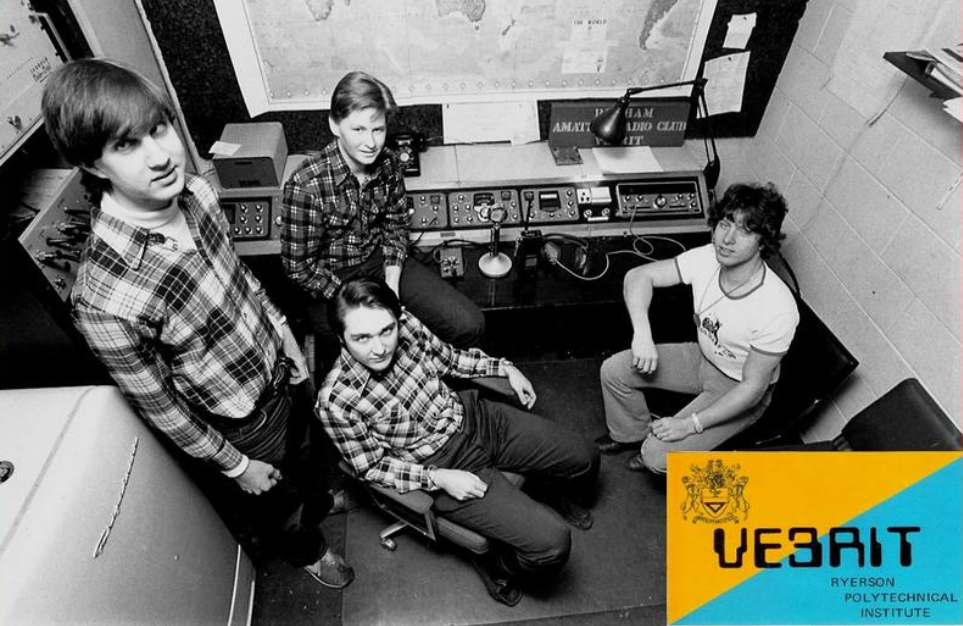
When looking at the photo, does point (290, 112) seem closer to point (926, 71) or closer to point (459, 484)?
point (459, 484)

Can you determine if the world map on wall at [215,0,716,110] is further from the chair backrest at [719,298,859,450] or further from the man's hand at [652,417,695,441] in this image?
the man's hand at [652,417,695,441]

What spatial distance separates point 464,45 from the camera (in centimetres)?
205

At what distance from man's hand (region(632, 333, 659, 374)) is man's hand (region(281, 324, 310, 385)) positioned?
3.41 ft

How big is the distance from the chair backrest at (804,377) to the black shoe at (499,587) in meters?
0.84

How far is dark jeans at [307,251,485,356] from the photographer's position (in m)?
1.92

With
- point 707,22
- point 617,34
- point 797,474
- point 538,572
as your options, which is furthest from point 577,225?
point 797,474

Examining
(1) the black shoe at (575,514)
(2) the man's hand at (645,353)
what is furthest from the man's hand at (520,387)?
(1) the black shoe at (575,514)

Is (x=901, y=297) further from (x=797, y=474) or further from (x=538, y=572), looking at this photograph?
(x=538, y=572)

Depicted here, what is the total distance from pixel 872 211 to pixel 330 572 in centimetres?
208

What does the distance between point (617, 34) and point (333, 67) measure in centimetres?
106

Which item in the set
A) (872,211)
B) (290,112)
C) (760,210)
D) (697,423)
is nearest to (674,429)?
(697,423)

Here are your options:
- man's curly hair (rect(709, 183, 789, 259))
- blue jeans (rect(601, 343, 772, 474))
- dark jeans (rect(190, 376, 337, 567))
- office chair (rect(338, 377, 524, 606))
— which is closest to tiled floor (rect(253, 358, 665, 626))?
dark jeans (rect(190, 376, 337, 567))

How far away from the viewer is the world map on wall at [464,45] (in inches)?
75.7

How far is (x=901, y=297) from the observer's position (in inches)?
65.8
